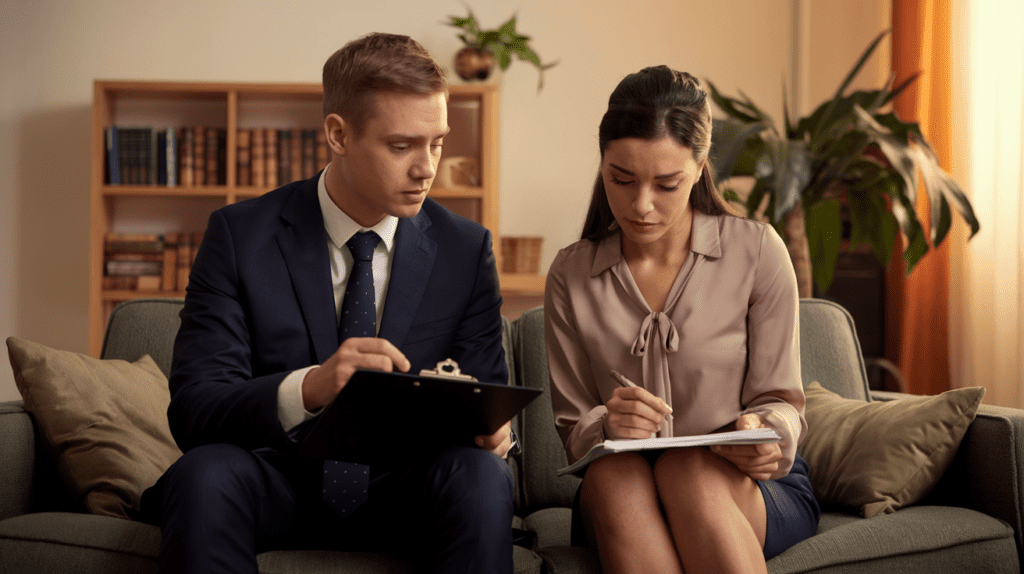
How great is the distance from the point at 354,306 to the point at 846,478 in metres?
0.98

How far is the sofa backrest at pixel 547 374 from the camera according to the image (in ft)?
5.82

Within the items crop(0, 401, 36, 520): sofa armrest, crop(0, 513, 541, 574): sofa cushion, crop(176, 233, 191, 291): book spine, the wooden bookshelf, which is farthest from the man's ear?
crop(176, 233, 191, 291): book spine

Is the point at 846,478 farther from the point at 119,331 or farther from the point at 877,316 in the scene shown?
the point at 877,316

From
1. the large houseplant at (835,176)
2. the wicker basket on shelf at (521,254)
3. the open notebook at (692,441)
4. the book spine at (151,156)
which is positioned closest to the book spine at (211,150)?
the book spine at (151,156)

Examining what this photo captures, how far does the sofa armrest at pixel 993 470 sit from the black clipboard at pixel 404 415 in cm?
96

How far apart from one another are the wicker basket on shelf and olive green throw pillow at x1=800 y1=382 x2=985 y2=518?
1930mm

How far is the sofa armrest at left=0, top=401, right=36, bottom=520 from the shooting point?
142 cm

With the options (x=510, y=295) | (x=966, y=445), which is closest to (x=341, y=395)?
(x=966, y=445)

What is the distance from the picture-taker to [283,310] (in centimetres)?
130

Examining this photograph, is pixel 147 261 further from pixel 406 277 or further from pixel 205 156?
pixel 406 277

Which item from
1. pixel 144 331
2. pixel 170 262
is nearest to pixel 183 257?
pixel 170 262

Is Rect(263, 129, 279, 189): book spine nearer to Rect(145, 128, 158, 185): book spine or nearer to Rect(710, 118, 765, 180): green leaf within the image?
Rect(145, 128, 158, 185): book spine

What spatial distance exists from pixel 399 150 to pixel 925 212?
2.51 m

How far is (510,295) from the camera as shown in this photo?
3.66 m
